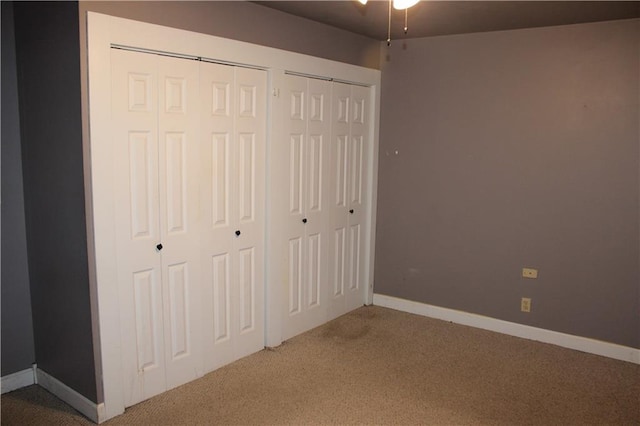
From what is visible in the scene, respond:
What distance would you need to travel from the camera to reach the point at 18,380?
10.2ft

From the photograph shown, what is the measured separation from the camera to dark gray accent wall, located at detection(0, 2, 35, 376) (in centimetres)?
297

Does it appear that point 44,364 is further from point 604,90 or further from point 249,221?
point 604,90

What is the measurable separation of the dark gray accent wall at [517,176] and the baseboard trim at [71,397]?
8.59ft

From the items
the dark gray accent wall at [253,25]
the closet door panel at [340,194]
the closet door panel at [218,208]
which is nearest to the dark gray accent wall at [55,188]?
the dark gray accent wall at [253,25]

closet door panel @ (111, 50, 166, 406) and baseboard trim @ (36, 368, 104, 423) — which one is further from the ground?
closet door panel @ (111, 50, 166, 406)

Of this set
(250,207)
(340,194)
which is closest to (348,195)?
(340,194)

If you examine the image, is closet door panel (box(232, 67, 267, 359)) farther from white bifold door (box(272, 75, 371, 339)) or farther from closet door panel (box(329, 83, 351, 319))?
closet door panel (box(329, 83, 351, 319))

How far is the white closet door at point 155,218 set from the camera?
8.87ft

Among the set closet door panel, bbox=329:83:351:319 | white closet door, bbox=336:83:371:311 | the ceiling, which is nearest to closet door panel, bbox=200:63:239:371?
the ceiling

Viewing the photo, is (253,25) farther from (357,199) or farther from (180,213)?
(357,199)

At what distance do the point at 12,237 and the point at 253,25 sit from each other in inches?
76.9

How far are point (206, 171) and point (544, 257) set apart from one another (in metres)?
2.54

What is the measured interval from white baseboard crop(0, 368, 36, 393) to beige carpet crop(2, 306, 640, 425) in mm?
61

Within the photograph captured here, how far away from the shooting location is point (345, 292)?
4395 mm
